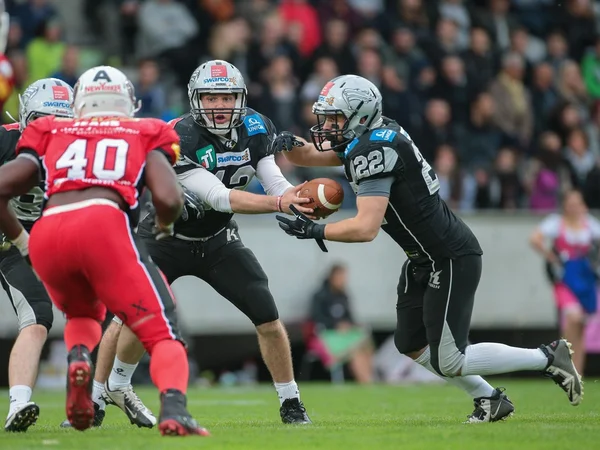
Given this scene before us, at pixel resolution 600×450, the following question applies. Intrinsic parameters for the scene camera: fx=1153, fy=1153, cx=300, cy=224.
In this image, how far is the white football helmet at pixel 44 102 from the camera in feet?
23.2

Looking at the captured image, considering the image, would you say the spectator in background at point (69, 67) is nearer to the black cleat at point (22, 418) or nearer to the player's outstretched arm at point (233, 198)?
the player's outstretched arm at point (233, 198)

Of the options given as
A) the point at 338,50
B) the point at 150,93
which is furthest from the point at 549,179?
the point at 150,93

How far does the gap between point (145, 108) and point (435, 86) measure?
3.84m

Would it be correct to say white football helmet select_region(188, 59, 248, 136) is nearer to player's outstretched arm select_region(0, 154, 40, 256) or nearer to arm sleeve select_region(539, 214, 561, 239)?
player's outstretched arm select_region(0, 154, 40, 256)

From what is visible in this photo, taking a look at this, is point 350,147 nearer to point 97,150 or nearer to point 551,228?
point 97,150

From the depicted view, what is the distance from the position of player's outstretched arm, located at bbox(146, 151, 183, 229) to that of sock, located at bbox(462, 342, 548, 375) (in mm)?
2088

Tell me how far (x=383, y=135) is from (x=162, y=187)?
157cm

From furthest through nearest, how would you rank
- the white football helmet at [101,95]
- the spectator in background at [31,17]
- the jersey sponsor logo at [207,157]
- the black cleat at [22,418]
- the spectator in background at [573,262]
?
the spectator in background at [31,17]
the spectator in background at [573,262]
the jersey sponsor logo at [207,157]
the black cleat at [22,418]
the white football helmet at [101,95]

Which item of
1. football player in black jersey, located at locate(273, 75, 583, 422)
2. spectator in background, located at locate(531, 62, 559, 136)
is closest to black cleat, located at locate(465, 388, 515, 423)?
football player in black jersey, located at locate(273, 75, 583, 422)

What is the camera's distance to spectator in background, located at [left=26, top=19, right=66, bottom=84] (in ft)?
43.4

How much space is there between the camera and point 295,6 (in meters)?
15.1

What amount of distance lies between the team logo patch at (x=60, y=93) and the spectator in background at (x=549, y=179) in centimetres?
801

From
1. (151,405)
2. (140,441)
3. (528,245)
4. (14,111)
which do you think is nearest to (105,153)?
(140,441)

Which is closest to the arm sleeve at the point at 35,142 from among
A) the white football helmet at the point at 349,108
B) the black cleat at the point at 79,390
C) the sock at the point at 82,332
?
the sock at the point at 82,332
